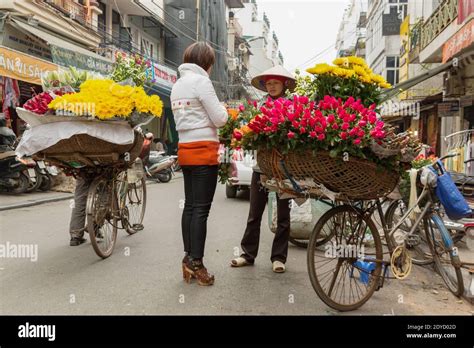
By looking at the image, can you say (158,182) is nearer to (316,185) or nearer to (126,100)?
(126,100)

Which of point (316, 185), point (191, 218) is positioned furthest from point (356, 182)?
point (191, 218)

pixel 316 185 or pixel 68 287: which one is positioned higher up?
pixel 316 185

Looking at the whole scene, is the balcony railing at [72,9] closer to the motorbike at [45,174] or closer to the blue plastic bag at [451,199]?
the motorbike at [45,174]

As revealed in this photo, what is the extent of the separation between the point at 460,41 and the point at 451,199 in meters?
6.82

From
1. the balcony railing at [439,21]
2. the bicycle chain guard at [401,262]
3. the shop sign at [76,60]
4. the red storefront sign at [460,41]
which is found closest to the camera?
the bicycle chain guard at [401,262]

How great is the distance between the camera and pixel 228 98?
1355 inches

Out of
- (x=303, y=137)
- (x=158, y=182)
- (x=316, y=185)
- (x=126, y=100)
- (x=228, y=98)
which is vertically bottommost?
(x=158, y=182)

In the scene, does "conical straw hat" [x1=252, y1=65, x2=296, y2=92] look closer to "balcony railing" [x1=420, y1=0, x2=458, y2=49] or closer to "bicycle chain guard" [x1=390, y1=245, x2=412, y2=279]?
"bicycle chain guard" [x1=390, y1=245, x2=412, y2=279]

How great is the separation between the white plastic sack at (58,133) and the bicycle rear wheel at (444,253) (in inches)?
116

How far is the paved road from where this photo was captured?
3.33 metres

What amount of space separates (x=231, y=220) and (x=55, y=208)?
349cm

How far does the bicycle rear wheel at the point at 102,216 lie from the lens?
431cm

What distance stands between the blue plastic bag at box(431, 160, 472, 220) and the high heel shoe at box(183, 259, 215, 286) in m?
2.09

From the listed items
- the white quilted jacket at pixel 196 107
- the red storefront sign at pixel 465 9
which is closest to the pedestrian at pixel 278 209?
the white quilted jacket at pixel 196 107
